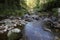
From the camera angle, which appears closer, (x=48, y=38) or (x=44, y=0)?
(x=48, y=38)

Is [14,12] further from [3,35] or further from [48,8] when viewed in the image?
[3,35]

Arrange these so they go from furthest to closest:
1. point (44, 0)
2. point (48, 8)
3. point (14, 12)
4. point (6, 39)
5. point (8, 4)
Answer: point (44, 0)
point (48, 8)
point (8, 4)
point (14, 12)
point (6, 39)

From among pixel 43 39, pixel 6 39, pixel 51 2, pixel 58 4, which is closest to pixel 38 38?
pixel 43 39

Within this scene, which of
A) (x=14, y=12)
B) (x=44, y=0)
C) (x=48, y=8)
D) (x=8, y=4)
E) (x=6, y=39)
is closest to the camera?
(x=6, y=39)

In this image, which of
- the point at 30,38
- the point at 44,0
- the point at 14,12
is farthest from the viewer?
the point at 44,0

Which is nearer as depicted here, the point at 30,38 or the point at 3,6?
the point at 30,38

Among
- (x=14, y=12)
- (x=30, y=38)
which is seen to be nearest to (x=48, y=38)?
(x=30, y=38)

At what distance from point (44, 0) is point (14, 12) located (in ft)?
17.3

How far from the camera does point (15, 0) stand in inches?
614

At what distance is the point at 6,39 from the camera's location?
5844 mm

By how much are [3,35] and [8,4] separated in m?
9.00

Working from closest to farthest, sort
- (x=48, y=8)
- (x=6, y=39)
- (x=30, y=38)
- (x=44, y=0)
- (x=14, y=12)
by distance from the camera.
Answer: (x=6, y=39)
(x=30, y=38)
(x=14, y=12)
(x=48, y=8)
(x=44, y=0)

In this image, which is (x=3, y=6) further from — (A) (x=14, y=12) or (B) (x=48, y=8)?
(B) (x=48, y=8)

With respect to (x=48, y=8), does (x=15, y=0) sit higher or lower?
higher
